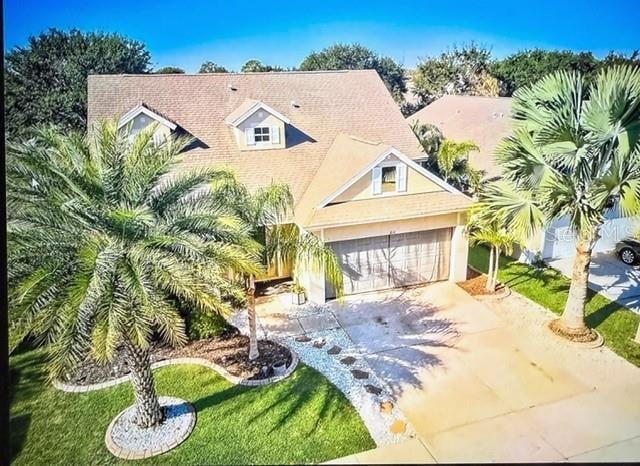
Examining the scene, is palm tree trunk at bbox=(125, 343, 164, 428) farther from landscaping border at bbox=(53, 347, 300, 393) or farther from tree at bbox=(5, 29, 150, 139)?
tree at bbox=(5, 29, 150, 139)

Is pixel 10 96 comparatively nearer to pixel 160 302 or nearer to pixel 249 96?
pixel 249 96

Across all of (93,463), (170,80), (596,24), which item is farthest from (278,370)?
(170,80)

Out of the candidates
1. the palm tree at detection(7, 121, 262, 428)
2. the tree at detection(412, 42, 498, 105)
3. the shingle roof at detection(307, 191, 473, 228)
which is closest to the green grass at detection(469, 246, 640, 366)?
the shingle roof at detection(307, 191, 473, 228)

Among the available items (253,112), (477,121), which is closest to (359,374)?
(253,112)

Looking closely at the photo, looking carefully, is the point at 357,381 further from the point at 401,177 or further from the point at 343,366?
the point at 401,177

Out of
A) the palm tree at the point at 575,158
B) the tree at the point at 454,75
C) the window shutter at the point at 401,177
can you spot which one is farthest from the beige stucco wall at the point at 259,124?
the tree at the point at 454,75

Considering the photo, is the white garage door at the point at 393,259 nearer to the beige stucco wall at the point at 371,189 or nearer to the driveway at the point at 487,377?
the driveway at the point at 487,377
